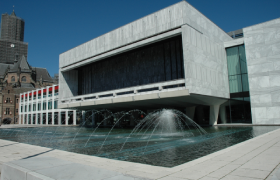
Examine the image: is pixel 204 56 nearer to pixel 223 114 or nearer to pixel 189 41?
pixel 189 41

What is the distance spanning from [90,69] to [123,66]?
8166 millimetres

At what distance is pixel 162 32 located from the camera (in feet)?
73.6

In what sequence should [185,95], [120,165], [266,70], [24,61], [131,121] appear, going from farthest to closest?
[24,61] < [131,121] < [266,70] < [185,95] < [120,165]

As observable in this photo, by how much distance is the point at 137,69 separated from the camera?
3114 centimetres

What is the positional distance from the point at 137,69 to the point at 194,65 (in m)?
11.8

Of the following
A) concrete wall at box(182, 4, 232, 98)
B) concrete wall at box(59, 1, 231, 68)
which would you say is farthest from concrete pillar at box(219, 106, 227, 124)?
concrete wall at box(59, 1, 231, 68)

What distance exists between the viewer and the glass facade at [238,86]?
26484 mm

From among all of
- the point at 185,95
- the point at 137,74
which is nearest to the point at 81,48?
the point at 137,74

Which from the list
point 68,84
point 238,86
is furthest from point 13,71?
point 238,86

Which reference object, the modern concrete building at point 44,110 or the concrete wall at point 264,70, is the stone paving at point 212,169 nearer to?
the concrete wall at point 264,70

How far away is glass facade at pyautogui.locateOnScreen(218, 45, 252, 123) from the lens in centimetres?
2648

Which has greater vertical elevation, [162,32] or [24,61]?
[24,61]

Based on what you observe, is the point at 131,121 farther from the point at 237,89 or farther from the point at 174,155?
the point at 174,155

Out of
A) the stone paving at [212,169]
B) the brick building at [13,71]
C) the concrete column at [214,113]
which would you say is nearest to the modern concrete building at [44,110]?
the brick building at [13,71]
